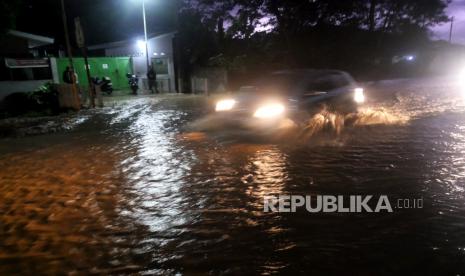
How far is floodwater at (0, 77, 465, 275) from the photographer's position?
12.9 ft

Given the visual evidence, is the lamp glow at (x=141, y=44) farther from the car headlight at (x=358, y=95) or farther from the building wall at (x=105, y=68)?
the car headlight at (x=358, y=95)

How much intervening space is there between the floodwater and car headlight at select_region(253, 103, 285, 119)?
25.6 inches

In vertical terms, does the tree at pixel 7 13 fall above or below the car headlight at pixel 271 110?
above

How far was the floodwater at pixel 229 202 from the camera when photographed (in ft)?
12.9

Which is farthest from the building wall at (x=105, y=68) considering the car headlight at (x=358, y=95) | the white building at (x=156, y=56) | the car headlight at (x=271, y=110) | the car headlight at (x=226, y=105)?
the car headlight at (x=358, y=95)

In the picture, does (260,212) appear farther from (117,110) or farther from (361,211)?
(117,110)

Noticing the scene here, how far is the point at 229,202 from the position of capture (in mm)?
5531

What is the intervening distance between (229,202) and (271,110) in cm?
384

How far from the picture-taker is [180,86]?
25.5m

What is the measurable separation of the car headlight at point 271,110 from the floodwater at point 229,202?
2.13 ft

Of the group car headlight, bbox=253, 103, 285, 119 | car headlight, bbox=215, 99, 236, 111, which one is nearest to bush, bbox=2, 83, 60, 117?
car headlight, bbox=215, 99, 236, 111

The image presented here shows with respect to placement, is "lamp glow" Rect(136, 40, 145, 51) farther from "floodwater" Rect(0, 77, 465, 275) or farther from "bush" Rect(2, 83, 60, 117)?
"floodwater" Rect(0, 77, 465, 275)

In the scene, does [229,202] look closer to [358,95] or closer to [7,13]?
[358,95]

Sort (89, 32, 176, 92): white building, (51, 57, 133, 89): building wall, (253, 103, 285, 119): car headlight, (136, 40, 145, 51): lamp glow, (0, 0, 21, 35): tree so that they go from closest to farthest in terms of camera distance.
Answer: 1. (253, 103, 285, 119): car headlight
2. (0, 0, 21, 35): tree
3. (51, 57, 133, 89): building wall
4. (89, 32, 176, 92): white building
5. (136, 40, 145, 51): lamp glow
